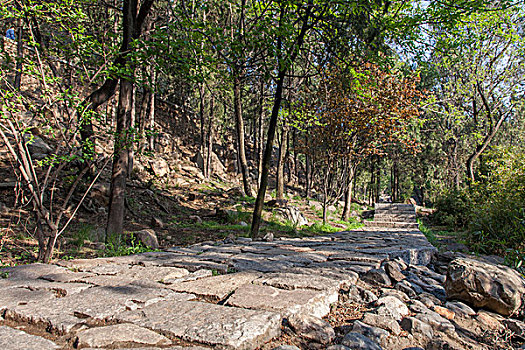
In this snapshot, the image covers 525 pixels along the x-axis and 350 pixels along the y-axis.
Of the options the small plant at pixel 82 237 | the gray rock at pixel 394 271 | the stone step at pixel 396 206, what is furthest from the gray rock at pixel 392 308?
the stone step at pixel 396 206

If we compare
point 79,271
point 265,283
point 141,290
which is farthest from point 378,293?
point 79,271

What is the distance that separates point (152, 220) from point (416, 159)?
2687 cm

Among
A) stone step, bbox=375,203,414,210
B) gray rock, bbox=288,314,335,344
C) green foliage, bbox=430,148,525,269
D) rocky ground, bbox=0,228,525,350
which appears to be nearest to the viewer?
rocky ground, bbox=0,228,525,350

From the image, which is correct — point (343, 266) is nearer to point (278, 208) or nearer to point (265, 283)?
point (265, 283)

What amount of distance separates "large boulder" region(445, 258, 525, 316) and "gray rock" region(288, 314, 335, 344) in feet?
5.02

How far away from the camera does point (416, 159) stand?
28.1 meters

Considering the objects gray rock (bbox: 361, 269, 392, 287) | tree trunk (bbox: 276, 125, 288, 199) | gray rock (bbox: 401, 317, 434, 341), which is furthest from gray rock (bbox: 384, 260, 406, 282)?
tree trunk (bbox: 276, 125, 288, 199)

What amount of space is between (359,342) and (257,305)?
607 millimetres

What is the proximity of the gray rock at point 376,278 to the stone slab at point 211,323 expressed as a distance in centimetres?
151

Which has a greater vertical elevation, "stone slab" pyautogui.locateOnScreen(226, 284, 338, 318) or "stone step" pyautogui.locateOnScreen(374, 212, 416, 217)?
"stone slab" pyautogui.locateOnScreen(226, 284, 338, 318)

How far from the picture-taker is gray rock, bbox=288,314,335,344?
1.65 m

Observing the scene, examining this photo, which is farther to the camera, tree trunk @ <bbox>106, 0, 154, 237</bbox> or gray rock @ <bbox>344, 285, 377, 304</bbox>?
tree trunk @ <bbox>106, 0, 154, 237</bbox>

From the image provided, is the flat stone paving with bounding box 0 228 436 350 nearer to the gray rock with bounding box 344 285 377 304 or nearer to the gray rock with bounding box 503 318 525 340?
the gray rock with bounding box 344 285 377 304

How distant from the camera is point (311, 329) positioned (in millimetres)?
1691
